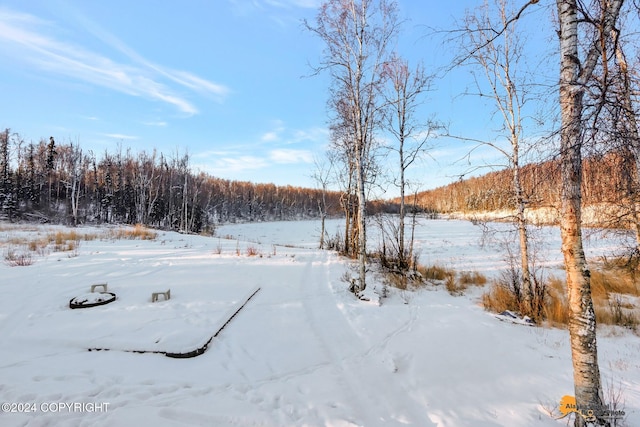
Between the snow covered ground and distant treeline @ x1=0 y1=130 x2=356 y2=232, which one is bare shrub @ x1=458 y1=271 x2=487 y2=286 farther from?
distant treeline @ x1=0 y1=130 x2=356 y2=232

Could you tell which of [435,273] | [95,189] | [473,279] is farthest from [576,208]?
[95,189]

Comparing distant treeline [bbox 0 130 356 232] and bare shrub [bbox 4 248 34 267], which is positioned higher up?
distant treeline [bbox 0 130 356 232]

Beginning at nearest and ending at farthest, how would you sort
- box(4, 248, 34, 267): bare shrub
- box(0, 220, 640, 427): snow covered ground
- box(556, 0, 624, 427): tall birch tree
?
1. box(556, 0, 624, 427): tall birch tree
2. box(0, 220, 640, 427): snow covered ground
3. box(4, 248, 34, 267): bare shrub

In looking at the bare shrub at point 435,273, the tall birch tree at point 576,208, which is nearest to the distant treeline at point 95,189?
the bare shrub at point 435,273

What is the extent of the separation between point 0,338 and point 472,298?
953cm

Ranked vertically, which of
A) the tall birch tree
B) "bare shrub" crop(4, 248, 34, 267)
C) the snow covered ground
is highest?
the tall birch tree

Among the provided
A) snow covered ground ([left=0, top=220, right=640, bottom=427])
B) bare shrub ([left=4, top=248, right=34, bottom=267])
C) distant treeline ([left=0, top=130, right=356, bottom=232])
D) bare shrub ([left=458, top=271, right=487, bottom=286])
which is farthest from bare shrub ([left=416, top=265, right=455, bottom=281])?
distant treeline ([left=0, top=130, right=356, bottom=232])

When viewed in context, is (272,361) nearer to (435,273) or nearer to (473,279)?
(435,273)

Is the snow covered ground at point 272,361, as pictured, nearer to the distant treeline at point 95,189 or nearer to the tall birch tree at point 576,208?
the tall birch tree at point 576,208

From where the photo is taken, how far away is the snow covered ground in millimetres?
2768

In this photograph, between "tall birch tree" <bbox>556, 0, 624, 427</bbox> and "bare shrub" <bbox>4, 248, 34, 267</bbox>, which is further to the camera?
"bare shrub" <bbox>4, 248, 34, 267</bbox>

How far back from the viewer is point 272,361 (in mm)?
3934

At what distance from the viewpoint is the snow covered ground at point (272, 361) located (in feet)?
9.08

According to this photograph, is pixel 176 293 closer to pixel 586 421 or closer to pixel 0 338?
pixel 0 338
